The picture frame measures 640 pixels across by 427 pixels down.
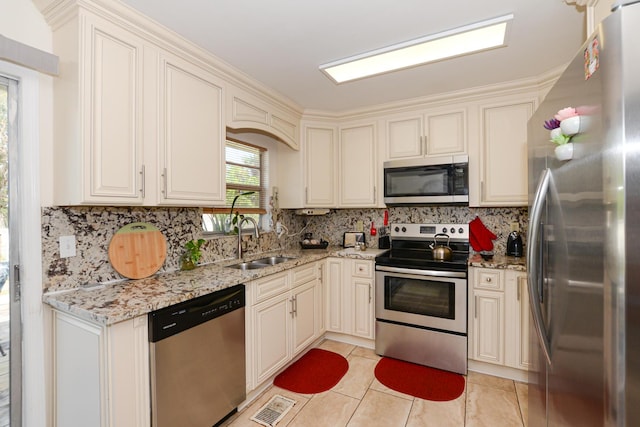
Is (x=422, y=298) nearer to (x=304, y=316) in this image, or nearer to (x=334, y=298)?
(x=334, y=298)

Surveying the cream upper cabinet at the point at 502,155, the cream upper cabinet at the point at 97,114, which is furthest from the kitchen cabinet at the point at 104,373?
the cream upper cabinet at the point at 502,155

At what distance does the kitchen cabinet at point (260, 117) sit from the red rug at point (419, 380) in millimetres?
2263

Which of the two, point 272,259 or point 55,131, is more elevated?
point 55,131

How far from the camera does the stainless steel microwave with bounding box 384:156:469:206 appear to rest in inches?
106

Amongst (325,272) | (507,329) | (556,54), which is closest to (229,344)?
(325,272)

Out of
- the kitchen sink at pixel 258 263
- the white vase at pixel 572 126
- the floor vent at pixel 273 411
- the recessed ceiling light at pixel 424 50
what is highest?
the recessed ceiling light at pixel 424 50

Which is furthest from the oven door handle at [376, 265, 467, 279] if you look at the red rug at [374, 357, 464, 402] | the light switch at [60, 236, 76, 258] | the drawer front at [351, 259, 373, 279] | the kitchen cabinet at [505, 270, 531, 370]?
the light switch at [60, 236, 76, 258]

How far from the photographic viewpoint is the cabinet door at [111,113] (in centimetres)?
148

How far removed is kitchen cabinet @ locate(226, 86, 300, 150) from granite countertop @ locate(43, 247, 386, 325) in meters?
1.15

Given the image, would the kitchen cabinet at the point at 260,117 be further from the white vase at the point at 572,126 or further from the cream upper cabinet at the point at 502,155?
the white vase at the point at 572,126

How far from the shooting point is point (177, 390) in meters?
1.54

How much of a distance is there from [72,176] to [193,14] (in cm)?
107

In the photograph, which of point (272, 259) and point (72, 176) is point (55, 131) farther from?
point (272, 259)

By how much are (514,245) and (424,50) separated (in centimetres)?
181
